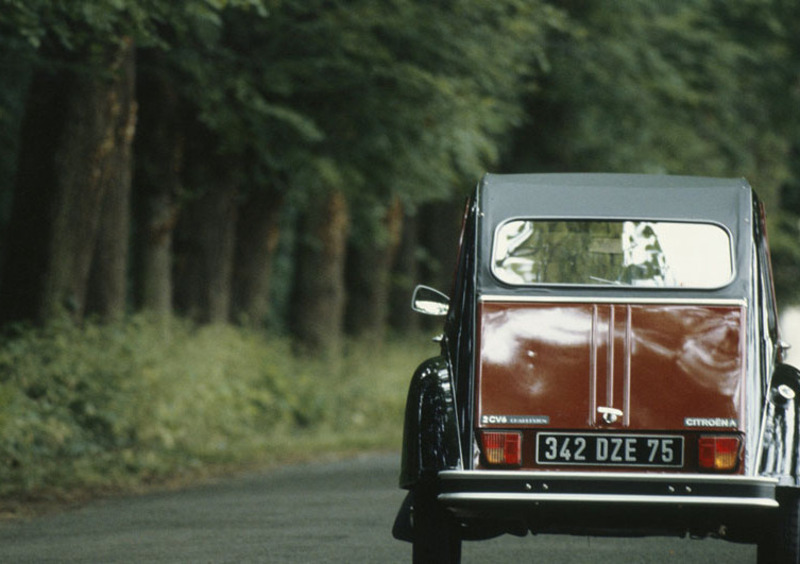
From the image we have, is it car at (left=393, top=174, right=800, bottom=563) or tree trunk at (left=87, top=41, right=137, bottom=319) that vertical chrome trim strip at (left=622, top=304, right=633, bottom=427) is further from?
tree trunk at (left=87, top=41, right=137, bottom=319)

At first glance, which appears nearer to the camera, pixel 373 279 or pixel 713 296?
pixel 713 296

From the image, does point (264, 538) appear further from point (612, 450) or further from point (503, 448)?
point (612, 450)

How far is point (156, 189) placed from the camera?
1934cm

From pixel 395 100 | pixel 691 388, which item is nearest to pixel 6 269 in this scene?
pixel 395 100

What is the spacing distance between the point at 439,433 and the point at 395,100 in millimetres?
11280

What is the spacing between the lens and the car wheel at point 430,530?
26.6 feet

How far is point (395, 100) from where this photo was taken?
19016 mm

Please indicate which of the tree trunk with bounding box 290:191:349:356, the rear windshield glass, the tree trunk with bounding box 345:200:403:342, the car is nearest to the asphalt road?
the car

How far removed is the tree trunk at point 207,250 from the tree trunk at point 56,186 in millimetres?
4455

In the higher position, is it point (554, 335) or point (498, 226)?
point (498, 226)

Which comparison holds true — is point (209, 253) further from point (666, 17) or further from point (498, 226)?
point (498, 226)

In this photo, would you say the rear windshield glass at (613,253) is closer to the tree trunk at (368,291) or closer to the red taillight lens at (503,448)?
the red taillight lens at (503,448)

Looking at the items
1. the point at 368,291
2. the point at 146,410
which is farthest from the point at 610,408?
the point at 368,291

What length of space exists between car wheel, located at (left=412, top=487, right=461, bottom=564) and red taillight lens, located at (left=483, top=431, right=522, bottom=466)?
36 cm
